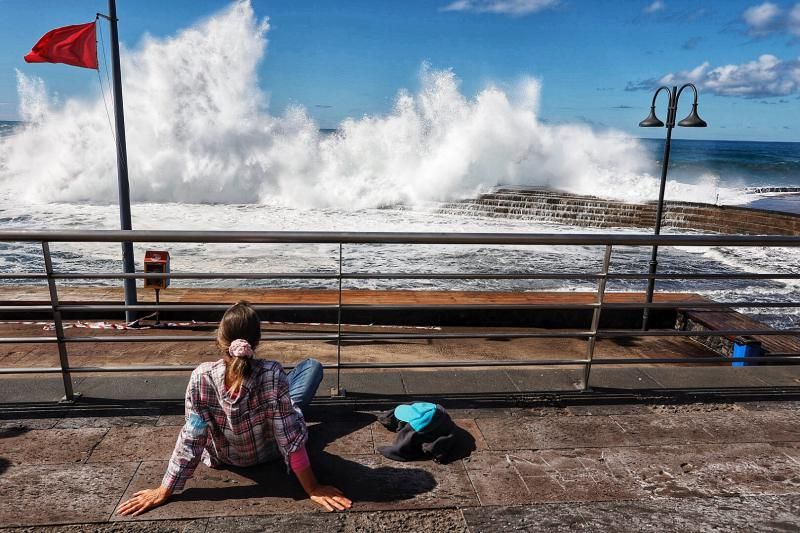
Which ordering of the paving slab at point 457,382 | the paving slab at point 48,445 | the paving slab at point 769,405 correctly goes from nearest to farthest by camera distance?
the paving slab at point 48,445, the paving slab at point 769,405, the paving slab at point 457,382

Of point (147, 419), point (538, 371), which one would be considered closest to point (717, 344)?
point (538, 371)

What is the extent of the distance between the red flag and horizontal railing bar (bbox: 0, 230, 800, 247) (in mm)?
6510

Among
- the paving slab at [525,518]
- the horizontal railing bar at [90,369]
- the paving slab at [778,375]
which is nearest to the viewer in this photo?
the paving slab at [525,518]

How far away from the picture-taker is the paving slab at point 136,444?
3.37m

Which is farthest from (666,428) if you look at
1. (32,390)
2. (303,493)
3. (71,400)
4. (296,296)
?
Result: (296,296)

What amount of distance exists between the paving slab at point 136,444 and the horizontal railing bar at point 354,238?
1.15 meters

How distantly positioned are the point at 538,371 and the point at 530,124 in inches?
1485

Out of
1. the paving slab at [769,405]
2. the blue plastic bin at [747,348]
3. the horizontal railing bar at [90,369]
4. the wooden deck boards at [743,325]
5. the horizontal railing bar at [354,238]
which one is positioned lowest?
the wooden deck boards at [743,325]

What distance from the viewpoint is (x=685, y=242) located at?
4.05 metres

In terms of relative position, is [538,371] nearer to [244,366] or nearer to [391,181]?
[244,366]

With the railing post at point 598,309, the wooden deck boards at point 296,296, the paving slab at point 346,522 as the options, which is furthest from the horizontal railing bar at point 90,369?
the wooden deck boards at point 296,296

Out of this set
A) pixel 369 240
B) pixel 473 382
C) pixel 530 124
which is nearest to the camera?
pixel 369 240

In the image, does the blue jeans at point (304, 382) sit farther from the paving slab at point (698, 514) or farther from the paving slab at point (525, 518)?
the paving slab at point (698, 514)

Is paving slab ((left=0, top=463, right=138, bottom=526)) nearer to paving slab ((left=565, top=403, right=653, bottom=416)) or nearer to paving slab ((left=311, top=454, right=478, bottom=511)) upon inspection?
paving slab ((left=311, top=454, right=478, bottom=511))
